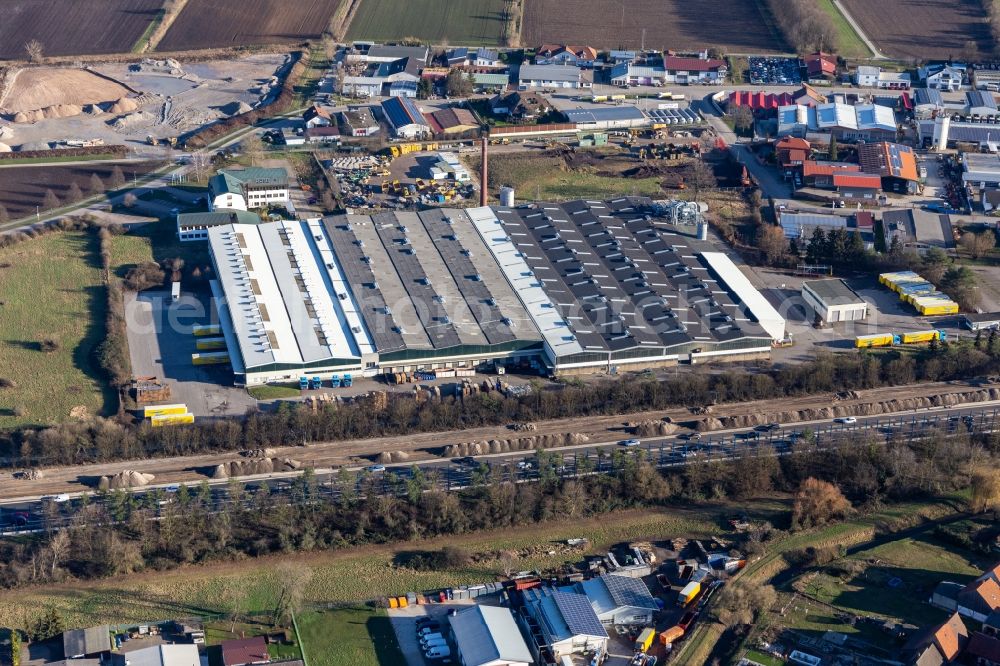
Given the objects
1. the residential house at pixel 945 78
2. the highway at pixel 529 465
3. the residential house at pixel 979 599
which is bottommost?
the residential house at pixel 979 599

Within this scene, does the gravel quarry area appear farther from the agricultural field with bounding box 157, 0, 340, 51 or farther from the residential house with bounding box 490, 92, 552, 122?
→ the residential house with bounding box 490, 92, 552, 122

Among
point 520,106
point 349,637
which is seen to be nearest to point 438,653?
point 349,637

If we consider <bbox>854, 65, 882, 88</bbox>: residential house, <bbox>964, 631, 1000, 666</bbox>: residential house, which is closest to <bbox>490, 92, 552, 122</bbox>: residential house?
<bbox>854, 65, 882, 88</bbox>: residential house

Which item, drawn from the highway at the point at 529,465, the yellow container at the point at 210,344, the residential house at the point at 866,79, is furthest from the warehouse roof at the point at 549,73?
the highway at the point at 529,465

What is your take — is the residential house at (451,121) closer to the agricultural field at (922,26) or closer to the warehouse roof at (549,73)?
the warehouse roof at (549,73)

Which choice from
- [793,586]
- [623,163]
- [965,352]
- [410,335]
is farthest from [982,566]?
[623,163]

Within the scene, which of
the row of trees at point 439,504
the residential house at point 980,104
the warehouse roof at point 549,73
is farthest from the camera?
the warehouse roof at point 549,73

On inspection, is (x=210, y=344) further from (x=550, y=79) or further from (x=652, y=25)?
(x=652, y=25)
